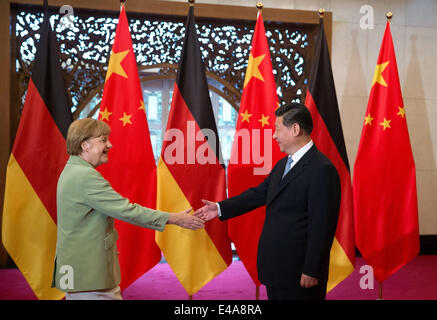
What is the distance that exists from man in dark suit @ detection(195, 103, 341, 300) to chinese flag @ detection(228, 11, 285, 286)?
920 mm

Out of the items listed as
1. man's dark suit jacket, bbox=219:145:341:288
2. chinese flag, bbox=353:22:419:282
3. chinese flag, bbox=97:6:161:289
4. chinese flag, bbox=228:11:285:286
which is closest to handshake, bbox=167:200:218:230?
man's dark suit jacket, bbox=219:145:341:288

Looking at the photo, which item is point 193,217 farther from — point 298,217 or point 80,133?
point 80,133

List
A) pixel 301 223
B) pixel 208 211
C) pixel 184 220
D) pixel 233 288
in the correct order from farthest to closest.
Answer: pixel 233 288 → pixel 208 211 → pixel 184 220 → pixel 301 223

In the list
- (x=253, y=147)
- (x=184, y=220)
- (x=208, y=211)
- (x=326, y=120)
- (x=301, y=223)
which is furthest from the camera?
(x=326, y=120)

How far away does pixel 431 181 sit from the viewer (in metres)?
4.70

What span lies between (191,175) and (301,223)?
1219 mm

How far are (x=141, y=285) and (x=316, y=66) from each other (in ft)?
7.72

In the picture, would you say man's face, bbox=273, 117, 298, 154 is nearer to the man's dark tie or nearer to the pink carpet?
the man's dark tie

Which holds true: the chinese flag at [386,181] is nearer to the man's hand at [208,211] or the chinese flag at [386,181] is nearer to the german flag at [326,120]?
the german flag at [326,120]

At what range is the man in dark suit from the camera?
76.9 inches

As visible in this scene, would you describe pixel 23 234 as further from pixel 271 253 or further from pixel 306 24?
pixel 306 24

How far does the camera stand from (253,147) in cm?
316

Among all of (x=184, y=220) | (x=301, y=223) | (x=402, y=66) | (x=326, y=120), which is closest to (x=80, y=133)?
(x=184, y=220)

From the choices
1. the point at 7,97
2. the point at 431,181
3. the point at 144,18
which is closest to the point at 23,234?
Result: the point at 7,97
